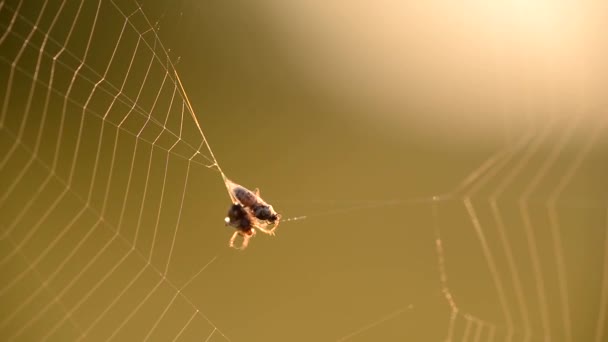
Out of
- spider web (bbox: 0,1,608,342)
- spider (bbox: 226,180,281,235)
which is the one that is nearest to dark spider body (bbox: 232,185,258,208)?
spider (bbox: 226,180,281,235)

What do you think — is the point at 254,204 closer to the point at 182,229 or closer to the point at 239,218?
the point at 239,218

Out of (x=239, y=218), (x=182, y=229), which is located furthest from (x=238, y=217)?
(x=182, y=229)

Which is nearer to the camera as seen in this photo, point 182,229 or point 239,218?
point 239,218

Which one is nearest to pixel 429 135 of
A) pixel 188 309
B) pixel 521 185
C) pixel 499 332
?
pixel 521 185

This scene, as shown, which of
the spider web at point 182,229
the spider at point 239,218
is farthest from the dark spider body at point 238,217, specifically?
the spider web at point 182,229

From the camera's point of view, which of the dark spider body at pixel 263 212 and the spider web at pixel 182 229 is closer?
the dark spider body at pixel 263 212

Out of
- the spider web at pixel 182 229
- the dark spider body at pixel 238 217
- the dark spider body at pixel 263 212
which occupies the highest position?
the spider web at pixel 182 229

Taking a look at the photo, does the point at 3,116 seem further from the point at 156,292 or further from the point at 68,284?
the point at 156,292

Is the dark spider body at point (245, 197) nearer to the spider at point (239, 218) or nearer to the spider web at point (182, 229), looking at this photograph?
the spider at point (239, 218)
